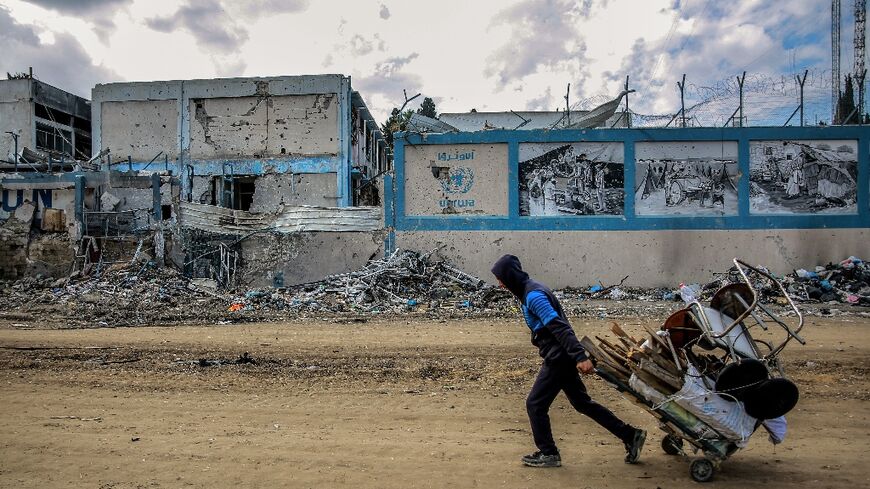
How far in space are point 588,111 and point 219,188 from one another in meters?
14.8

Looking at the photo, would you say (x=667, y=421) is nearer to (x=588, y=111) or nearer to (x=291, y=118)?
(x=588, y=111)

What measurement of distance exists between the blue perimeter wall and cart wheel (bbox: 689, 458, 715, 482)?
11679mm

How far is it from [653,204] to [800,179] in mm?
3859

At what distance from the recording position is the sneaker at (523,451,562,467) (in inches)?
170

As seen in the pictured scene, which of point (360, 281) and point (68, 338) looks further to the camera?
point (360, 281)

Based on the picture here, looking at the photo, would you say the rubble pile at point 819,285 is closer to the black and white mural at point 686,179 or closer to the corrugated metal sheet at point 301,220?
the black and white mural at point 686,179

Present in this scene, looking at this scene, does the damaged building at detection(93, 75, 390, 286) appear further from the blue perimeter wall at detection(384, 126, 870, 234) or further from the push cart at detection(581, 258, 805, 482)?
the push cart at detection(581, 258, 805, 482)

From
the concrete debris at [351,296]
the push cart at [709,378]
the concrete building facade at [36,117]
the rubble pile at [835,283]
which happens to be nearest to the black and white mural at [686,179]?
the concrete debris at [351,296]

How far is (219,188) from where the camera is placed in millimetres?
23750

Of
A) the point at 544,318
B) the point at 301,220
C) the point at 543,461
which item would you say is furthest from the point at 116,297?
the point at 544,318

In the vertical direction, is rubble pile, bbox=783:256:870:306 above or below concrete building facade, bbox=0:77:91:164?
below

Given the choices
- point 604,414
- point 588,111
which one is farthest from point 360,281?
point 604,414

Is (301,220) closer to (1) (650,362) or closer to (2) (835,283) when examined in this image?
(1) (650,362)

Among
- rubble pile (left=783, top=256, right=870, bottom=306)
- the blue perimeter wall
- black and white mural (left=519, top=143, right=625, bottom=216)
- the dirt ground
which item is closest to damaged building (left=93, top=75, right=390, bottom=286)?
the blue perimeter wall
